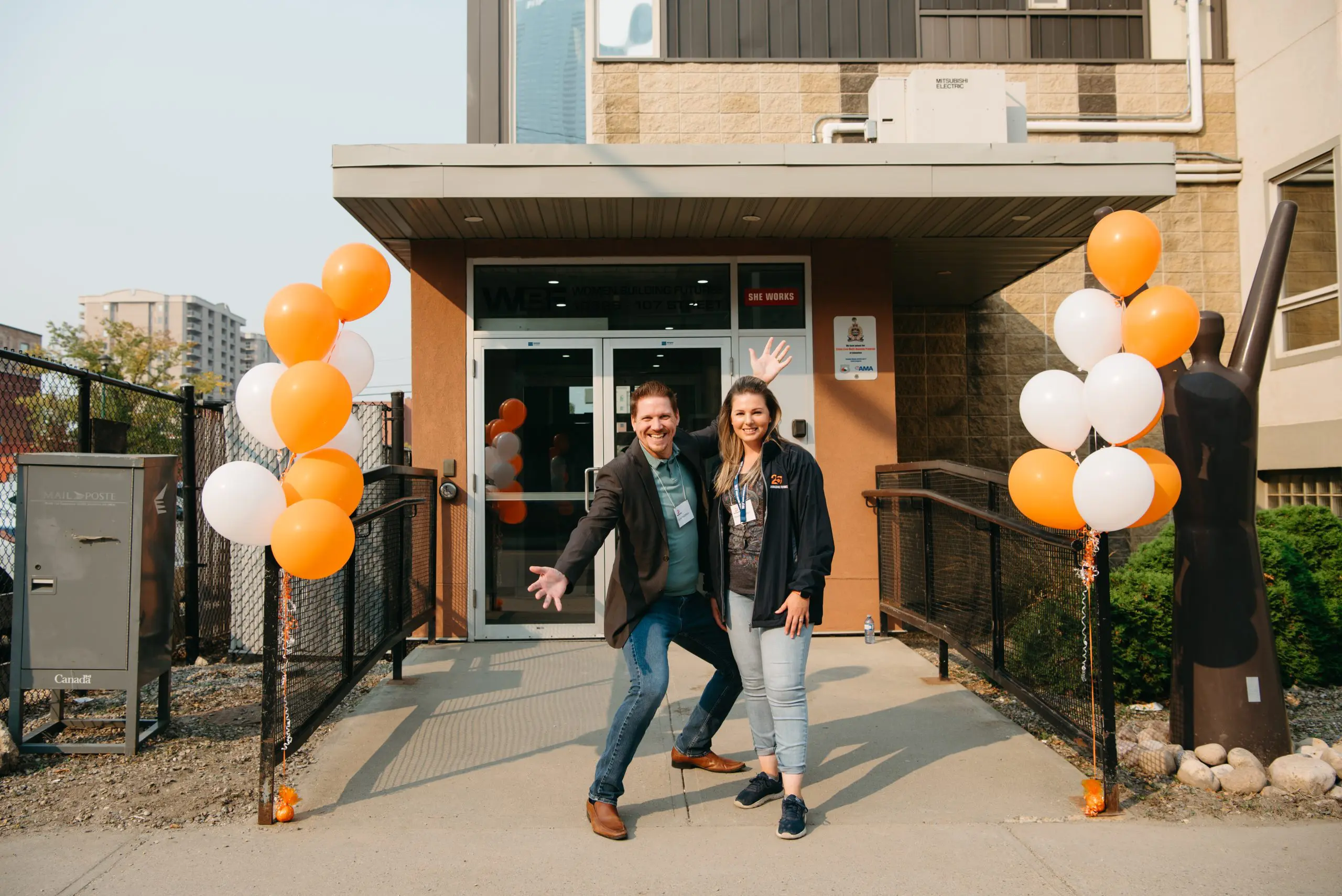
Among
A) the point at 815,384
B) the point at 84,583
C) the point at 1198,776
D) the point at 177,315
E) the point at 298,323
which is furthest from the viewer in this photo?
the point at 177,315

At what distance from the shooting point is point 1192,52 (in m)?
9.51

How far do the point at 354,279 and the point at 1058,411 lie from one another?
2.94m

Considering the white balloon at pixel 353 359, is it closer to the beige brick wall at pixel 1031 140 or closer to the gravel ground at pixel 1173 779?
the gravel ground at pixel 1173 779

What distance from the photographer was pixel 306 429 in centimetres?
368

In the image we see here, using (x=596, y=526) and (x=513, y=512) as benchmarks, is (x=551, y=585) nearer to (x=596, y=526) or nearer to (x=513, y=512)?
(x=596, y=526)

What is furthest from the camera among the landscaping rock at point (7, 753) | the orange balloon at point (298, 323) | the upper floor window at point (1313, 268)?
the upper floor window at point (1313, 268)

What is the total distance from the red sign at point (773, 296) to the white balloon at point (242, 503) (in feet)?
15.0

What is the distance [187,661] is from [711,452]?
4.65 m

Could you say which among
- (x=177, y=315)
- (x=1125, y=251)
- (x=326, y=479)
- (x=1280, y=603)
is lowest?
(x=1280, y=603)

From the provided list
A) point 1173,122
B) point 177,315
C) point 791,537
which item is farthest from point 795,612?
point 177,315

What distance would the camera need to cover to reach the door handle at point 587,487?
283 inches

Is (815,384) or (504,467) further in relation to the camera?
(815,384)

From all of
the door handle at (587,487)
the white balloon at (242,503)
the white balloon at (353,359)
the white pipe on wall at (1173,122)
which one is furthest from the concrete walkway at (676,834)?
the white pipe on wall at (1173,122)

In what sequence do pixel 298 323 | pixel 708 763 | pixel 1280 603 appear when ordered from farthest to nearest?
1. pixel 1280 603
2. pixel 708 763
3. pixel 298 323
